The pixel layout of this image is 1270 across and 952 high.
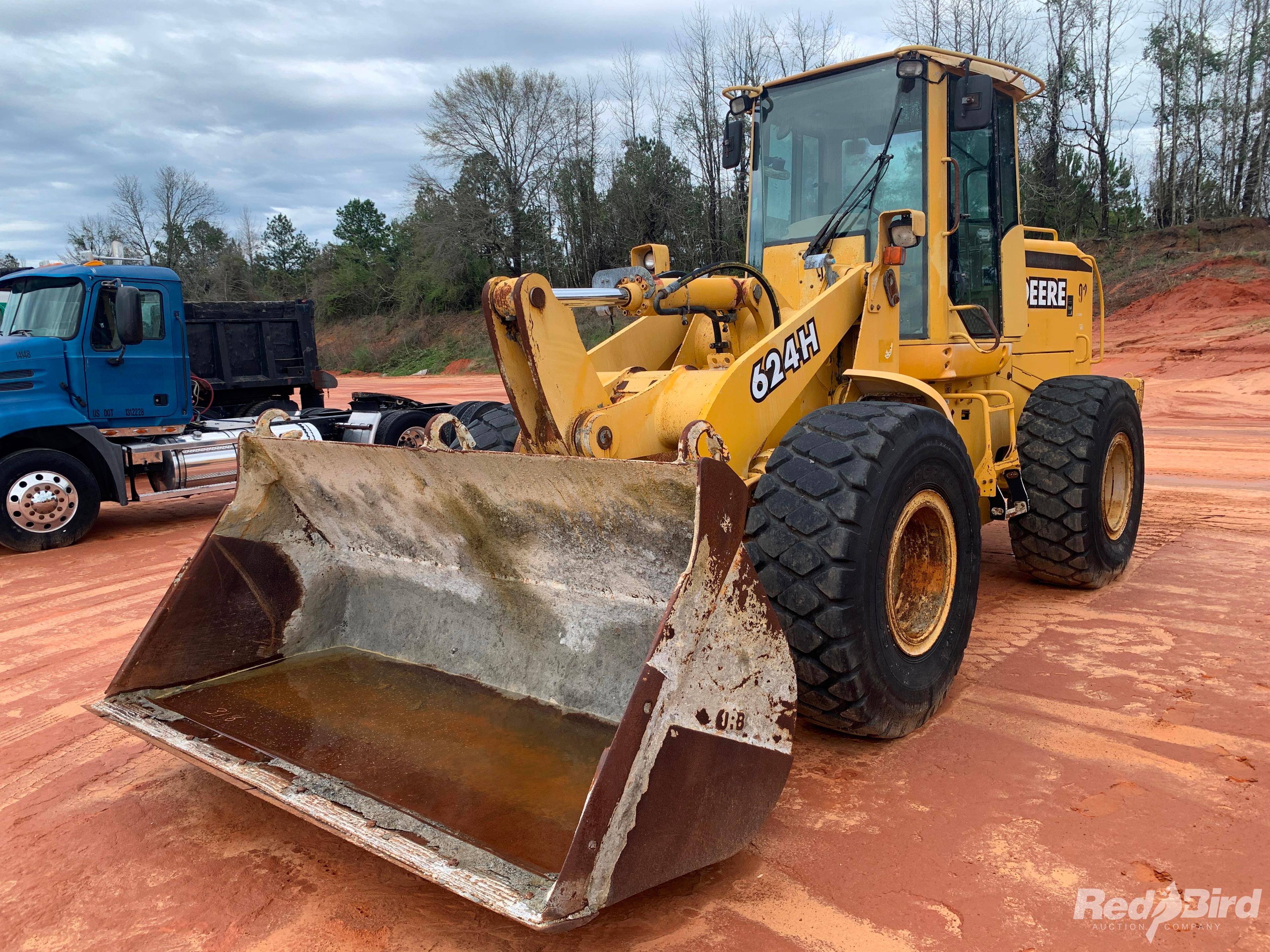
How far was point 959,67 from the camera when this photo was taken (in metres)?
4.63

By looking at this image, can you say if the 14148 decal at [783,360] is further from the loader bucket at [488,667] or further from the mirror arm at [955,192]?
the mirror arm at [955,192]

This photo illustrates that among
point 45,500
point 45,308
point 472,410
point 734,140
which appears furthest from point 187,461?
point 734,140

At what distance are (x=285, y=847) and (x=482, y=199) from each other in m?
35.8

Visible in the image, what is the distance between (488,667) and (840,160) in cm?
312

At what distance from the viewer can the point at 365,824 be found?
8.13ft

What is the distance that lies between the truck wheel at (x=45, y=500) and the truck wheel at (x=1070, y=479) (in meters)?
7.62

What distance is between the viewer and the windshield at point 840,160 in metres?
4.56

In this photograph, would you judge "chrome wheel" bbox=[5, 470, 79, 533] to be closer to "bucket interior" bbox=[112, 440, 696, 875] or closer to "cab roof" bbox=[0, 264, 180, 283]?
"cab roof" bbox=[0, 264, 180, 283]

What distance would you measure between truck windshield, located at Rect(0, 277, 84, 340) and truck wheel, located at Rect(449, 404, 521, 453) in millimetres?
5266

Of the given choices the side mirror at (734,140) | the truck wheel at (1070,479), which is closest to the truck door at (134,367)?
the side mirror at (734,140)

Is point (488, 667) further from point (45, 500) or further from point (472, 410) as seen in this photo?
point (45, 500)

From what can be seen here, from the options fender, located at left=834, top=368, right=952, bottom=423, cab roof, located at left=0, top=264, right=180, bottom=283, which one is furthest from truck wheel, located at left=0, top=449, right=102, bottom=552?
fender, located at left=834, top=368, right=952, bottom=423

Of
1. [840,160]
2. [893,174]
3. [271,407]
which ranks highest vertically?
[840,160]

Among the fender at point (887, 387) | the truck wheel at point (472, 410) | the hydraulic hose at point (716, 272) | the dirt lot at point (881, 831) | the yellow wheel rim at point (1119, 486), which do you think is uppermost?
the hydraulic hose at point (716, 272)
